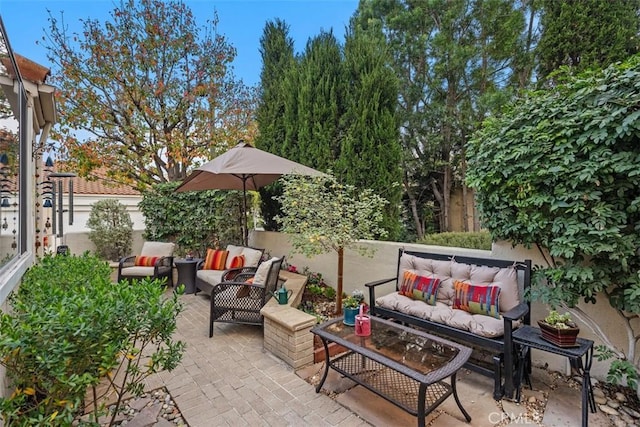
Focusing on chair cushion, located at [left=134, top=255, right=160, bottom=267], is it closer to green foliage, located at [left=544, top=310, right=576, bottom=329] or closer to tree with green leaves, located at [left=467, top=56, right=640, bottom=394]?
tree with green leaves, located at [left=467, top=56, right=640, bottom=394]

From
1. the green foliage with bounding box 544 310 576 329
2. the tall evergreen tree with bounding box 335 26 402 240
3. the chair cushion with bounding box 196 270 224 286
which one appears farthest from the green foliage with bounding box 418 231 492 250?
the chair cushion with bounding box 196 270 224 286

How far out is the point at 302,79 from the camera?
20.9ft

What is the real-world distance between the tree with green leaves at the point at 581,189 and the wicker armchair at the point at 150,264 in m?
6.09

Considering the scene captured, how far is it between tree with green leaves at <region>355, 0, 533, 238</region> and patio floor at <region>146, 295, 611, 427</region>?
765 centimetres

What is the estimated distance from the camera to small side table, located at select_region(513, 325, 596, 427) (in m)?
2.36

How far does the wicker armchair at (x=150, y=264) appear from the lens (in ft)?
20.3

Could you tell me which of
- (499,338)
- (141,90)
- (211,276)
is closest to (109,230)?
(141,90)

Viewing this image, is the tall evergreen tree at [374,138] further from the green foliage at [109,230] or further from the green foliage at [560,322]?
the green foliage at [109,230]

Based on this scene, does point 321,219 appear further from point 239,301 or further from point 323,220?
point 239,301

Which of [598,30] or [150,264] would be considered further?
[150,264]

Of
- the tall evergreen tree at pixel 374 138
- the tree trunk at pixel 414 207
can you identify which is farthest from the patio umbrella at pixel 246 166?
the tree trunk at pixel 414 207

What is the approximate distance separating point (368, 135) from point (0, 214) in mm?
4962

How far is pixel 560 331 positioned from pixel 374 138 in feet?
13.4

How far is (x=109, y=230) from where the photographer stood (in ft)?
26.2
